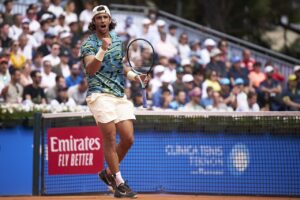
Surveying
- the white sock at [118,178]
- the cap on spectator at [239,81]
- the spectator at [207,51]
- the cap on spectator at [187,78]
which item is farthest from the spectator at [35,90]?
the white sock at [118,178]

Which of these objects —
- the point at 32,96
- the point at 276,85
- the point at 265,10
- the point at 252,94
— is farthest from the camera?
the point at 265,10

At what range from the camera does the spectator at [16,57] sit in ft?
62.6

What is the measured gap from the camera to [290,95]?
20.2 m

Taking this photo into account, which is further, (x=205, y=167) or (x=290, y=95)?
(x=290, y=95)

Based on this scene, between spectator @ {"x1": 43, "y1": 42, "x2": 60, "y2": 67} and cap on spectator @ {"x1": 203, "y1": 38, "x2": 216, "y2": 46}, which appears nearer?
spectator @ {"x1": 43, "y1": 42, "x2": 60, "y2": 67}

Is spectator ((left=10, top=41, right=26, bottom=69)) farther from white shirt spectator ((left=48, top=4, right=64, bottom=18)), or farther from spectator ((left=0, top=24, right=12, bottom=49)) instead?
white shirt spectator ((left=48, top=4, right=64, bottom=18))

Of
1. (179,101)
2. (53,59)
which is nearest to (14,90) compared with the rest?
(53,59)

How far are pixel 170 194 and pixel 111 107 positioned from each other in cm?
327

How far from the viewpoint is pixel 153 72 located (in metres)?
20.5

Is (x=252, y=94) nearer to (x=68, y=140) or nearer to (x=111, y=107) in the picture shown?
(x=68, y=140)

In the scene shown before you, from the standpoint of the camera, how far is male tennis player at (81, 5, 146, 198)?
11.5 m

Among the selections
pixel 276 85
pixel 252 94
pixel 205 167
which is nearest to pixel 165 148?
pixel 205 167

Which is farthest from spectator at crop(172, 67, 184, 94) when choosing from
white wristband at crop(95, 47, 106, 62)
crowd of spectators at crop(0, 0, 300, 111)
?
white wristband at crop(95, 47, 106, 62)

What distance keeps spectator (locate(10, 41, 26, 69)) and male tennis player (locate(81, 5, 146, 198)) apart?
760 cm
